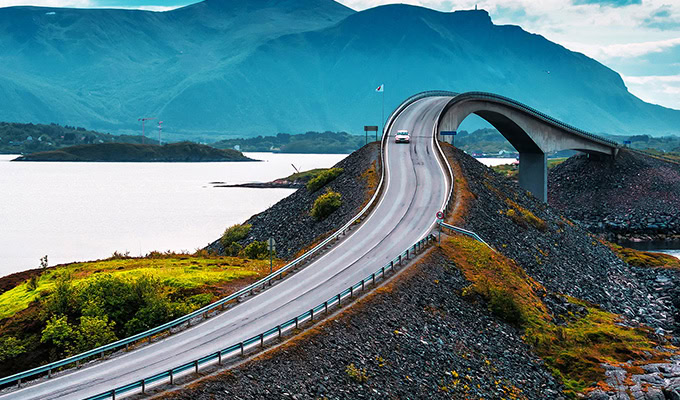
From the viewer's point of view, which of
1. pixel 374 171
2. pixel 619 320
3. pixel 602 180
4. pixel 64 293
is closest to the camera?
pixel 64 293

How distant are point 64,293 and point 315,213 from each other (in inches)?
1109

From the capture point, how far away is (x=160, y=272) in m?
37.0

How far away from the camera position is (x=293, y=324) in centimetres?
2866

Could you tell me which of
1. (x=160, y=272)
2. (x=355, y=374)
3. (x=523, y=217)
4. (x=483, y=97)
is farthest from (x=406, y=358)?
(x=483, y=97)

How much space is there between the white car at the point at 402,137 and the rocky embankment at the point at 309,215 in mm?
3691

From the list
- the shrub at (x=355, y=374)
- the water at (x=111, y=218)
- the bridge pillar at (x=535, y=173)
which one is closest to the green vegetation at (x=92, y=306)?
the shrub at (x=355, y=374)

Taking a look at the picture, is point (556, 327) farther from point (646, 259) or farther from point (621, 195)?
point (621, 195)

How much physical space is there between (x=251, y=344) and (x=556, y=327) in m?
19.0

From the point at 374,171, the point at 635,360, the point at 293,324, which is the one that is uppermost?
Result: the point at 374,171

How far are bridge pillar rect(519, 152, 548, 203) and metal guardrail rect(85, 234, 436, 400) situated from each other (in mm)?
74990

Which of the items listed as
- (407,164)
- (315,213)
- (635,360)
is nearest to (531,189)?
(407,164)

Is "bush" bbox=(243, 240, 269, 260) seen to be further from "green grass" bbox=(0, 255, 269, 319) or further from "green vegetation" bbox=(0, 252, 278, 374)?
"green vegetation" bbox=(0, 252, 278, 374)

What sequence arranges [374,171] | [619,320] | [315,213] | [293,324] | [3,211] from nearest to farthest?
[293,324] → [619,320] → [315,213] → [374,171] → [3,211]

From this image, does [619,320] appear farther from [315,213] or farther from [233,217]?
[233,217]
